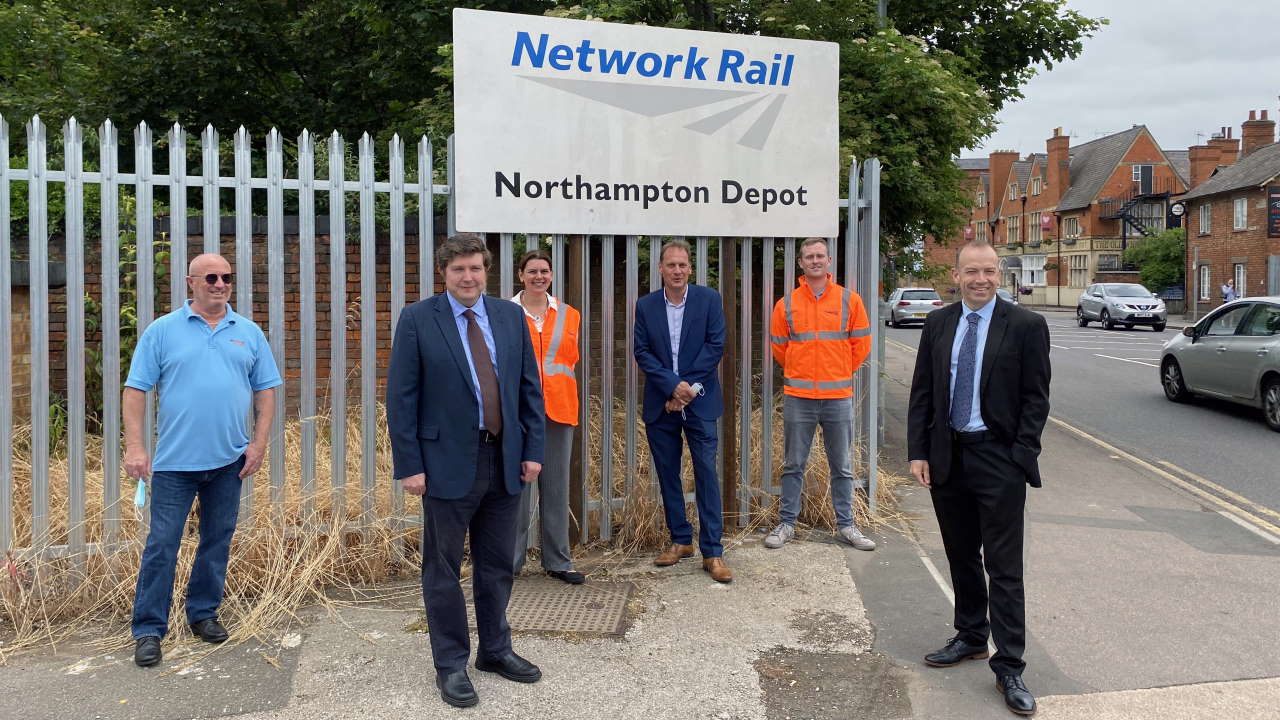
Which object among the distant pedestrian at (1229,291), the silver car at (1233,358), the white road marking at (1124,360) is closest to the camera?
the silver car at (1233,358)

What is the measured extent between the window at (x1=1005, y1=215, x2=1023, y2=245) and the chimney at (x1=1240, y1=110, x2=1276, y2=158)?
3105 centimetres

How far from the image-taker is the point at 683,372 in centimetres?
551

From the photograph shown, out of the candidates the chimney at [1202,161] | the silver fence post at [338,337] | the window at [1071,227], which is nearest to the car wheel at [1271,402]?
the silver fence post at [338,337]

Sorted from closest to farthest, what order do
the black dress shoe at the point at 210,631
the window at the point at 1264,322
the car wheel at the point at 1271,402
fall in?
the black dress shoe at the point at 210,631 < the car wheel at the point at 1271,402 < the window at the point at 1264,322

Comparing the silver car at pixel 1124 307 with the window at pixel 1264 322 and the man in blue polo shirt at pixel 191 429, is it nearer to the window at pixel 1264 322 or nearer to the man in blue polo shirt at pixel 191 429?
the window at pixel 1264 322

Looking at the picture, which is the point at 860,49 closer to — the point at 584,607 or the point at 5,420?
the point at 584,607

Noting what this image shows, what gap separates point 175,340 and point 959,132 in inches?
294

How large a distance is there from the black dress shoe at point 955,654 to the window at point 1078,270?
66402 millimetres

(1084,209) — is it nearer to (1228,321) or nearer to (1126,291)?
(1126,291)

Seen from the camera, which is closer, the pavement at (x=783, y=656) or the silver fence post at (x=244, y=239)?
the pavement at (x=783, y=656)

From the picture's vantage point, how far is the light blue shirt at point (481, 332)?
12.6 ft

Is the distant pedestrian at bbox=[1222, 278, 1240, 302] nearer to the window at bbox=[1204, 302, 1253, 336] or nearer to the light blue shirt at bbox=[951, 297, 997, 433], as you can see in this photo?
the window at bbox=[1204, 302, 1253, 336]

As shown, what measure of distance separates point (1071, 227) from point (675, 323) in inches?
2722

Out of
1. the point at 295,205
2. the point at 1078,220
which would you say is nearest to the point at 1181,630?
the point at 295,205
